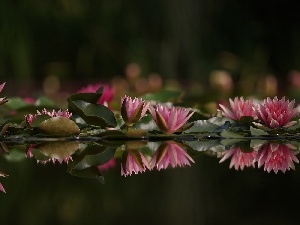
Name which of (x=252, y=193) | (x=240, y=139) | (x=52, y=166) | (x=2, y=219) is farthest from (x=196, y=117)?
(x=2, y=219)

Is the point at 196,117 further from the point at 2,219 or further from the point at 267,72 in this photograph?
the point at 267,72

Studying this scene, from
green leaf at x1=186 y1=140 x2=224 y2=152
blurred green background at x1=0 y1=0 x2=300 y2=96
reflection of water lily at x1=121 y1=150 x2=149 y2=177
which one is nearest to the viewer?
reflection of water lily at x1=121 y1=150 x2=149 y2=177

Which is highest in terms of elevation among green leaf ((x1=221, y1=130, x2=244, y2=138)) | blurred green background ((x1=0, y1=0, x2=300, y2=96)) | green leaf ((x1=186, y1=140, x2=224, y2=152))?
blurred green background ((x1=0, y1=0, x2=300, y2=96))

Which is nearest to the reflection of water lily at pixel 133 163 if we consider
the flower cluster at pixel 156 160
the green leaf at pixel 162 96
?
the flower cluster at pixel 156 160

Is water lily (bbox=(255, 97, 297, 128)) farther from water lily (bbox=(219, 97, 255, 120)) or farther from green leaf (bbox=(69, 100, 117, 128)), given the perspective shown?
green leaf (bbox=(69, 100, 117, 128))

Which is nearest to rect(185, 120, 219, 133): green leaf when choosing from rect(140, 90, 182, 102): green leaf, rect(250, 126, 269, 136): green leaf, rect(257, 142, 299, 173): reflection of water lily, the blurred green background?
rect(250, 126, 269, 136): green leaf

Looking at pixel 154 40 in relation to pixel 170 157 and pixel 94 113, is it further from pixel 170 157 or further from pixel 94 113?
pixel 170 157
